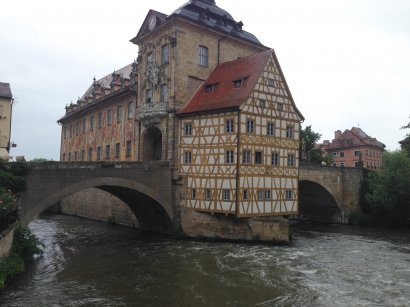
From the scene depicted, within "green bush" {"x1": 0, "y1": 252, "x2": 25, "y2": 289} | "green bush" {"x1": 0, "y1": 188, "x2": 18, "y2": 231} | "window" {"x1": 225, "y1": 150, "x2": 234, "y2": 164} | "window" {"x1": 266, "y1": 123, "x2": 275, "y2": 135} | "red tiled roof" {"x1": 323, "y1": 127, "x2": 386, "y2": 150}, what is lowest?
"green bush" {"x1": 0, "y1": 252, "x2": 25, "y2": 289}

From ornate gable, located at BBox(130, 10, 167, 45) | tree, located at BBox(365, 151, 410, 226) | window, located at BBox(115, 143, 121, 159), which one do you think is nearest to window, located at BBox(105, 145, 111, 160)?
window, located at BBox(115, 143, 121, 159)

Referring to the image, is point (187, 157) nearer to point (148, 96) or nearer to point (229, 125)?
point (229, 125)

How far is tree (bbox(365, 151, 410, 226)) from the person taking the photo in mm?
33312

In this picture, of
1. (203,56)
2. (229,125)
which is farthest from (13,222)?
(203,56)

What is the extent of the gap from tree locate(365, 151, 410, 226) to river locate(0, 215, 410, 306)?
263 inches

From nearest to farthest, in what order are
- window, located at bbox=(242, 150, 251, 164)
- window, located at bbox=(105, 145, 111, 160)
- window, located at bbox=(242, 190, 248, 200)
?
window, located at bbox=(242, 190, 248, 200) → window, located at bbox=(242, 150, 251, 164) → window, located at bbox=(105, 145, 111, 160)

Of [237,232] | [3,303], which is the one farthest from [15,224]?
[237,232]

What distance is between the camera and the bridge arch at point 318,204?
3644 cm

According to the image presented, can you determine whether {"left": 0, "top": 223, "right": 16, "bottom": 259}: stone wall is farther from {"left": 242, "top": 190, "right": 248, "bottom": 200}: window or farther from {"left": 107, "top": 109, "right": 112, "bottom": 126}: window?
{"left": 107, "top": 109, "right": 112, "bottom": 126}: window

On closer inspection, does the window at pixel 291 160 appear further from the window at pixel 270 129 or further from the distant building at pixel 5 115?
the distant building at pixel 5 115

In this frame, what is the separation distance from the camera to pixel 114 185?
23.8 meters

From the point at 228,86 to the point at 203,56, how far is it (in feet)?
13.0

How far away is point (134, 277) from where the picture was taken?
17.1m

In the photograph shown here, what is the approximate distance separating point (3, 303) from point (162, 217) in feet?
49.0
